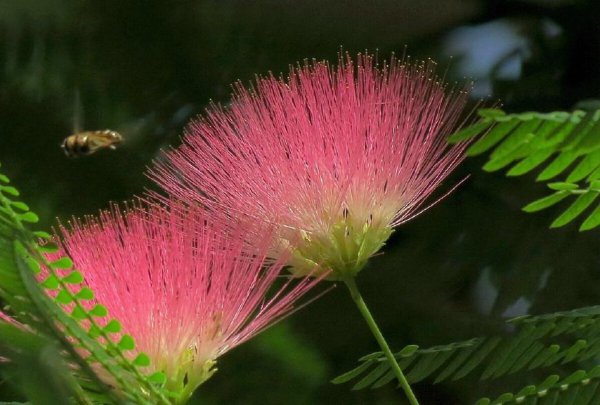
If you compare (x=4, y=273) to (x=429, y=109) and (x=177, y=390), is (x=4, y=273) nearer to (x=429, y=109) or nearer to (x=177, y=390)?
(x=177, y=390)

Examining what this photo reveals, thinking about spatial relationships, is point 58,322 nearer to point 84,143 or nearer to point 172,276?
point 172,276

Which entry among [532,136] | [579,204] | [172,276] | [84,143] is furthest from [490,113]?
[84,143]

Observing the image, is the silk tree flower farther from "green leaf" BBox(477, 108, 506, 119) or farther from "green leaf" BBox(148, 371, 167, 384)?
"green leaf" BBox(477, 108, 506, 119)

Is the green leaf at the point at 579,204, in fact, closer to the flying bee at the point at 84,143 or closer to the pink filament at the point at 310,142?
the pink filament at the point at 310,142

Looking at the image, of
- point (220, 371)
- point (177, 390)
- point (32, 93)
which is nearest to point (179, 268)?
point (177, 390)

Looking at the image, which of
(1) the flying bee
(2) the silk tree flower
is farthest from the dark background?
(2) the silk tree flower
